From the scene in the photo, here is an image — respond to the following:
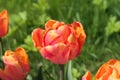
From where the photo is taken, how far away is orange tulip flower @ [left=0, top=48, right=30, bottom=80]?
1221mm

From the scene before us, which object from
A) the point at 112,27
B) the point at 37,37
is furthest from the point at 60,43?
the point at 112,27

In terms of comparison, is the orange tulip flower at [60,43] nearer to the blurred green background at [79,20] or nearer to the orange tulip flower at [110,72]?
the orange tulip flower at [110,72]

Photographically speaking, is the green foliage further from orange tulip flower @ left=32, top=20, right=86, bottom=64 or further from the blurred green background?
orange tulip flower @ left=32, top=20, right=86, bottom=64

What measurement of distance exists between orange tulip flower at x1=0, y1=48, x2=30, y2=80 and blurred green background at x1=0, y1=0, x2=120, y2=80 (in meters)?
0.94

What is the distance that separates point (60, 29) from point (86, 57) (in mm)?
1134

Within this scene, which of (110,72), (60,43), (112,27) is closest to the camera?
(110,72)

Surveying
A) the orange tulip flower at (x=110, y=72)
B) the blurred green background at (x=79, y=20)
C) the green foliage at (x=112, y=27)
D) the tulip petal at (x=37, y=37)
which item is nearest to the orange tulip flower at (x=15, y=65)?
the tulip petal at (x=37, y=37)

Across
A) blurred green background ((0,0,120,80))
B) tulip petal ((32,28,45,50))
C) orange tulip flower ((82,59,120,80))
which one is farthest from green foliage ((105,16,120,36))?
orange tulip flower ((82,59,120,80))

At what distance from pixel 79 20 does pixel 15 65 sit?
1.30 m

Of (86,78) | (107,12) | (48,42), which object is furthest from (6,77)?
(107,12)

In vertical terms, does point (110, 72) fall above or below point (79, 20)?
above

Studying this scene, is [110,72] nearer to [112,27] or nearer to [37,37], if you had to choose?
[37,37]

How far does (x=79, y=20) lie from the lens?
248cm

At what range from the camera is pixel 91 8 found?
2.62 m
